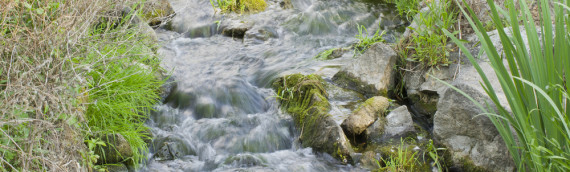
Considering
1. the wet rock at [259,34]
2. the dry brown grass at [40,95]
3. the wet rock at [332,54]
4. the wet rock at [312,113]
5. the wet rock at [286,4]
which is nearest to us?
the dry brown grass at [40,95]

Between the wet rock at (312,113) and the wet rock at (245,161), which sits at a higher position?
the wet rock at (312,113)

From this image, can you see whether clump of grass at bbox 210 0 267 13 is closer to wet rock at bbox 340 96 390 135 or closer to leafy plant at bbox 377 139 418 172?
wet rock at bbox 340 96 390 135

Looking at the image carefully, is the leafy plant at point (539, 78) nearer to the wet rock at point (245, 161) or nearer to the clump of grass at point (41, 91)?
the wet rock at point (245, 161)

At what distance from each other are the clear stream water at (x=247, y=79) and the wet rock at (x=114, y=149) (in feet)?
0.94

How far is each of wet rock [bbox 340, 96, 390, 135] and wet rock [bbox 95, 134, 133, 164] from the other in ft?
5.98

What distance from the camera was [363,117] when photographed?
4.28m

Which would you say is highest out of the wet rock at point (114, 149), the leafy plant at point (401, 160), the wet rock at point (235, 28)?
the wet rock at point (235, 28)

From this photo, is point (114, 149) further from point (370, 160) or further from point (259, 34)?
point (259, 34)

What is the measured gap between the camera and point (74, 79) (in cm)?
292

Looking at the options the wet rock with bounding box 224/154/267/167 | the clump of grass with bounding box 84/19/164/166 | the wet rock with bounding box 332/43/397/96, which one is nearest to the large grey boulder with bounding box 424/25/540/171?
the wet rock with bounding box 332/43/397/96

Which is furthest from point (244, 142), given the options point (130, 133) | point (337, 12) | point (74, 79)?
point (337, 12)

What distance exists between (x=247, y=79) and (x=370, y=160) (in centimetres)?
222

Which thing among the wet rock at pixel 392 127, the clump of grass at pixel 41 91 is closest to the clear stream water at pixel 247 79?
the wet rock at pixel 392 127

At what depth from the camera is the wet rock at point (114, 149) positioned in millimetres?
3643
